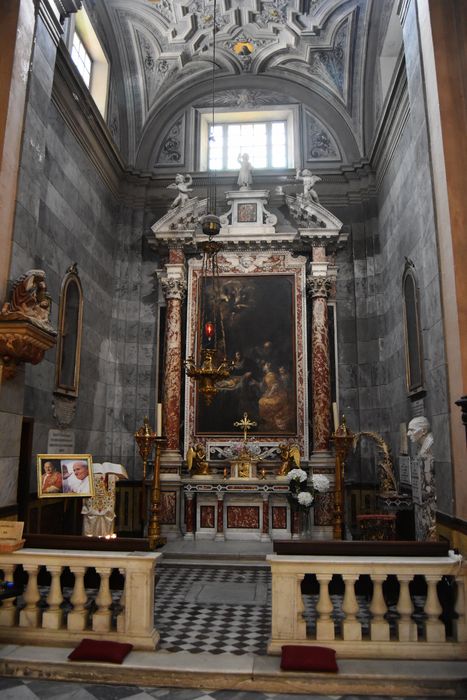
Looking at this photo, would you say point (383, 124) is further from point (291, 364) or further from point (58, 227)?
point (58, 227)

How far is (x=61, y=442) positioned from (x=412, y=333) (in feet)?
20.7

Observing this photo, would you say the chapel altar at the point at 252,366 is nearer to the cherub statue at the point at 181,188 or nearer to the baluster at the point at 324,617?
the cherub statue at the point at 181,188

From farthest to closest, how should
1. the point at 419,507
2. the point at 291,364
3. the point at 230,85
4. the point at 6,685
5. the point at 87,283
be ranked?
the point at 230,85 < the point at 291,364 < the point at 87,283 < the point at 419,507 < the point at 6,685

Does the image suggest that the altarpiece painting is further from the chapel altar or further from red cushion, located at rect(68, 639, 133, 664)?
red cushion, located at rect(68, 639, 133, 664)

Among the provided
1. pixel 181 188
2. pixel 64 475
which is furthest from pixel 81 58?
pixel 64 475

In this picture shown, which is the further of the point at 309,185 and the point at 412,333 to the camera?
the point at 309,185

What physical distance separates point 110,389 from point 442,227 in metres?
8.02

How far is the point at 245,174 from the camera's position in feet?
44.1

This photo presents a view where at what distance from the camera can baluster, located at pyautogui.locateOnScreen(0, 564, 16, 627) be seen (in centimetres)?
526

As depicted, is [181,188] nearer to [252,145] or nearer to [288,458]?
[252,145]

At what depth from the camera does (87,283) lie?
37.7 feet

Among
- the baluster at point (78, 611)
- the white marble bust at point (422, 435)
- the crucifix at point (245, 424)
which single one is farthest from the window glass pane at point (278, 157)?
the baluster at point (78, 611)

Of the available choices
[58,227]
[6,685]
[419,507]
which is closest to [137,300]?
[58,227]

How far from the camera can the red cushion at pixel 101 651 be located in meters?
4.74
